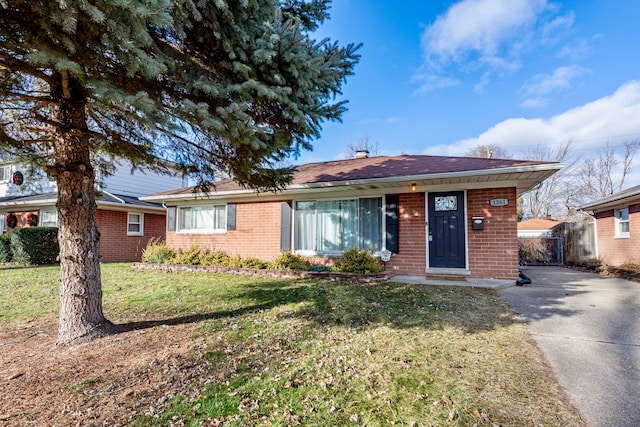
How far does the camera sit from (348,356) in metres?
3.32

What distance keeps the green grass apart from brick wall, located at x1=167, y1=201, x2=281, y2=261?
11.3 ft

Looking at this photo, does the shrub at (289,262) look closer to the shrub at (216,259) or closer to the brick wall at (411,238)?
the shrub at (216,259)

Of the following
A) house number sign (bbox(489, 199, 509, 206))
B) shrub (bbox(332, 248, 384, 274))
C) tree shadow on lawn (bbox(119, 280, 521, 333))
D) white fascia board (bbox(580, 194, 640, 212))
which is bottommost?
tree shadow on lawn (bbox(119, 280, 521, 333))

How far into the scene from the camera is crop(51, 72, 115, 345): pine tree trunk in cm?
376

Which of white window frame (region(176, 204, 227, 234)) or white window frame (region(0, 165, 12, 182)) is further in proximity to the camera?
white window frame (region(0, 165, 12, 182))

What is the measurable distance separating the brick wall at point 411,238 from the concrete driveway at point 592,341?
2.11 meters

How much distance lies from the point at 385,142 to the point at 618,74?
14.8m

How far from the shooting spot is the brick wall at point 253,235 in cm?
989

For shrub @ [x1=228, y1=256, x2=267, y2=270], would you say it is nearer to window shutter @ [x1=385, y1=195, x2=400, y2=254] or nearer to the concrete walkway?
window shutter @ [x1=385, y1=195, x2=400, y2=254]

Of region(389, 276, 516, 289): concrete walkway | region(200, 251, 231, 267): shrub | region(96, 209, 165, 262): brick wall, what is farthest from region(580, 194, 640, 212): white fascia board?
region(96, 209, 165, 262): brick wall

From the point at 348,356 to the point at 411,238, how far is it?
5302 mm

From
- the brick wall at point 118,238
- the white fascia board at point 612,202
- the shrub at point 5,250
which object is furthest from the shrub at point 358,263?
the shrub at point 5,250

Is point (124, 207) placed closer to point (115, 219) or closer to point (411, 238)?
point (115, 219)

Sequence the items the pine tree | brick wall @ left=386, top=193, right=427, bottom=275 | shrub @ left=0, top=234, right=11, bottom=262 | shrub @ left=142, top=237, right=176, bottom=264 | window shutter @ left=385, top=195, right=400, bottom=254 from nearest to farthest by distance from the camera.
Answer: the pine tree
brick wall @ left=386, top=193, right=427, bottom=275
window shutter @ left=385, top=195, right=400, bottom=254
shrub @ left=142, top=237, right=176, bottom=264
shrub @ left=0, top=234, right=11, bottom=262
